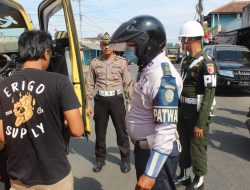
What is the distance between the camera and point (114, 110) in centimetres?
549

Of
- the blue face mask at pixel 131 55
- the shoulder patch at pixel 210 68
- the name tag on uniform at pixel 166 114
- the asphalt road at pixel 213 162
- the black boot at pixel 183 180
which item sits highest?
the blue face mask at pixel 131 55

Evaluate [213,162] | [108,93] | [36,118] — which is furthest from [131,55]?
[213,162]

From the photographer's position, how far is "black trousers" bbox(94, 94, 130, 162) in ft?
18.1

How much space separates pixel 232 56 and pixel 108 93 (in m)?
9.91

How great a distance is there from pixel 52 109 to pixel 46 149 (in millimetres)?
275

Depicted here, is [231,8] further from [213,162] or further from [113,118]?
[113,118]

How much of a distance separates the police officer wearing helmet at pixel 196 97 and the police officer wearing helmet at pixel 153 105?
1.72m

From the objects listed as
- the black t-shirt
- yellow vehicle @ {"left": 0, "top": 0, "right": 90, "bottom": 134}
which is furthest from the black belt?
yellow vehicle @ {"left": 0, "top": 0, "right": 90, "bottom": 134}

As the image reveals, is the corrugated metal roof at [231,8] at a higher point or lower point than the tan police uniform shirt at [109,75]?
higher

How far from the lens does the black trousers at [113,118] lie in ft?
18.1

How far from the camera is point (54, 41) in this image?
4.59 m

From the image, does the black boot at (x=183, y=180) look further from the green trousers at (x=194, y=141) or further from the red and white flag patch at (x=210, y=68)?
the red and white flag patch at (x=210, y=68)

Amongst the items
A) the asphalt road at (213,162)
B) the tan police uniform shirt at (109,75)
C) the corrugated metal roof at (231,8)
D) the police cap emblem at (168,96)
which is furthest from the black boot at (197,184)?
the corrugated metal roof at (231,8)

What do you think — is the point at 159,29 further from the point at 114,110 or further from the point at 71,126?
the point at 114,110
